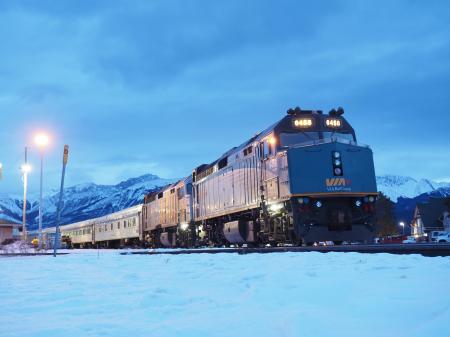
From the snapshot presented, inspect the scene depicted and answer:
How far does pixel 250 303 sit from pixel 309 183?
11382mm

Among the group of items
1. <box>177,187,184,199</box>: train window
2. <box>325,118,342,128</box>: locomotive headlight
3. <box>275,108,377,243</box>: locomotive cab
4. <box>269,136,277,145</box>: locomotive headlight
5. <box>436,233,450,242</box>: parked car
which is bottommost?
<box>436,233,450,242</box>: parked car

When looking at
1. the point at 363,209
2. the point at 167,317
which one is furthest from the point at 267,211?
the point at 167,317

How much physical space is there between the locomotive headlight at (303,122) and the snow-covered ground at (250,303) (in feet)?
32.6

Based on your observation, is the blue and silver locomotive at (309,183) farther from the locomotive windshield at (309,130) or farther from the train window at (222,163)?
the train window at (222,163)

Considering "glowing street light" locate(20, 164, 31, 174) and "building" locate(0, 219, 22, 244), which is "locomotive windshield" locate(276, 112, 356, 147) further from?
"building" locate(0, 219, 22, 244)

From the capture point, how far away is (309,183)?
15609 mm

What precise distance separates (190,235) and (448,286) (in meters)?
22.5

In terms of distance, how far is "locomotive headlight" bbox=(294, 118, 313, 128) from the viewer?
16734 millimetres

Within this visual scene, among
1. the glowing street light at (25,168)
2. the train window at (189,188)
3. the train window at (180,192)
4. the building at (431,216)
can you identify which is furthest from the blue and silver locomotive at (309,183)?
the building at (431,216)

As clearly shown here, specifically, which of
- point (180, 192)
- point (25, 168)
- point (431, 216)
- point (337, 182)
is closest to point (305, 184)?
point (337, 182)

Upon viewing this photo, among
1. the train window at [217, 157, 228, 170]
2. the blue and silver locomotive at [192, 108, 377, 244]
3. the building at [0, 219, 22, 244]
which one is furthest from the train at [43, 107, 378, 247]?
the building at [0, 219, 22, 244]

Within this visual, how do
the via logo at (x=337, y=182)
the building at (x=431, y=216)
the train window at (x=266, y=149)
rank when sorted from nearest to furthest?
the via logo at (x=337, y=182), the train window at (x=266, y=149), the building at (x=431, y=216)

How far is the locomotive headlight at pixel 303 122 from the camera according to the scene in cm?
1673

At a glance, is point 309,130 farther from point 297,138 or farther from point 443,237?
point 443,237
